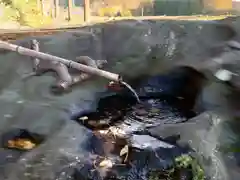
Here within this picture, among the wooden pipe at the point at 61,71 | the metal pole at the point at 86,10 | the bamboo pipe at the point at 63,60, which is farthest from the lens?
the metal pole at the point at 86,10

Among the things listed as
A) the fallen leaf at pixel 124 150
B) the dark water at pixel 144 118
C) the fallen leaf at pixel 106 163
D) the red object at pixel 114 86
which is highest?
the red object at pixel 114 86

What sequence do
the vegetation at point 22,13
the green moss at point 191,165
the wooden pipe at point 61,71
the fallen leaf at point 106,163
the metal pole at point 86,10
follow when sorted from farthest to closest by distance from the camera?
the metal pole at point 86,10 < the vegetation at point 22,13 < the wooden pipe at point 61,71 < the fallen leaf at point 106,163 < the green moss at point 191,165

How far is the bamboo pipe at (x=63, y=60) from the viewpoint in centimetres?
260

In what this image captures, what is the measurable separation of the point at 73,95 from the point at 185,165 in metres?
1.26

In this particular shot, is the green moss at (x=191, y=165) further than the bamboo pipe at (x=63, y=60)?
No

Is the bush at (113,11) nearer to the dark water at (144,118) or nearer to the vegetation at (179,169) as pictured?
the dark water at (144,118)

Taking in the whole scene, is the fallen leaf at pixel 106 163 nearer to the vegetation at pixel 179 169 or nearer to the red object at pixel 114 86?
the vegetation at pixel 179 169

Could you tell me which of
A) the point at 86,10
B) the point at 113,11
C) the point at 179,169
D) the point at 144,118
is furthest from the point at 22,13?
the point at 179,169

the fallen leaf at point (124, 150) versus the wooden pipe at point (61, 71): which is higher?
the wooden pipe at point (61, 71)

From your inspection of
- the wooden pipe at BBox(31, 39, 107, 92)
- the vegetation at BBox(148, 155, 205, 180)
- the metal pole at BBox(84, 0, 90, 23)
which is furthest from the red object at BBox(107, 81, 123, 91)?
the metal pole at BBox(84, 0, 90, 23)

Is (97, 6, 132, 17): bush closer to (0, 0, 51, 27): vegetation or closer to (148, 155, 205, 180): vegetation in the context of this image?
(0, 0, 51, 27): vegetation

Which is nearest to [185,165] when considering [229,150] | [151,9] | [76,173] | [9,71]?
[229,150]

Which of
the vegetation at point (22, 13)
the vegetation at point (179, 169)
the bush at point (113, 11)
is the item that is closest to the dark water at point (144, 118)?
the vegetation at point (179, 169)

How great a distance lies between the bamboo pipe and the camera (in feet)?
8.54
